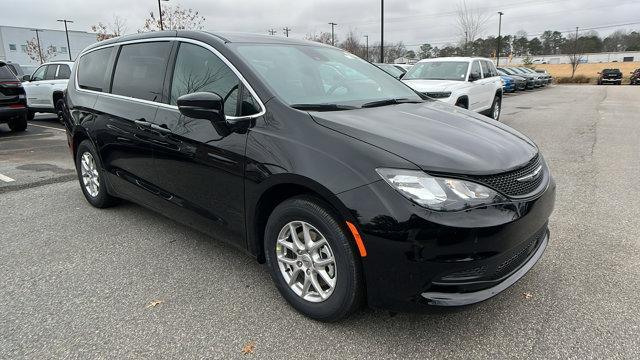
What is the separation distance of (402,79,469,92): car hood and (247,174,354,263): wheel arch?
24.3 ft

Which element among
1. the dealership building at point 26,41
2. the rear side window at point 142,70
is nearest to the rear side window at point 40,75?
the rear side window at point 142,70

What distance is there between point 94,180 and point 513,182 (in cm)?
429

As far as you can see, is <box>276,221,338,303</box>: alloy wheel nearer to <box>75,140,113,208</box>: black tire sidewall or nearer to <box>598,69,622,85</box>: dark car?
<box>75,140,113,208</box>: black tire sidewall

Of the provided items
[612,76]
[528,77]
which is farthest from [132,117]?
[612,76]

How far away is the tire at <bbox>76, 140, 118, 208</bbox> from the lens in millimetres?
4754

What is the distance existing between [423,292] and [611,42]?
106316mm

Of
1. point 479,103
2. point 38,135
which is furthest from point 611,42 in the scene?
point 38,135

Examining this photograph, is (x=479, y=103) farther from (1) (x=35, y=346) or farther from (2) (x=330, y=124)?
(1) (x=35, y=346)

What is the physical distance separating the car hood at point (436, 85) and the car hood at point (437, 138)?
654cm

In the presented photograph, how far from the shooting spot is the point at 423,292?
2.36m

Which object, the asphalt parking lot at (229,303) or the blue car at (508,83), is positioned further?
the blue car at (508,83)

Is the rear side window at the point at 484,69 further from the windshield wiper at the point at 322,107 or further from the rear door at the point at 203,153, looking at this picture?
the rear door at the point at 203,153

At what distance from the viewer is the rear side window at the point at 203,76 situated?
10.3 feet

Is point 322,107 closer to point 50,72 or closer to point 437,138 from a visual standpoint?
point 437,138
